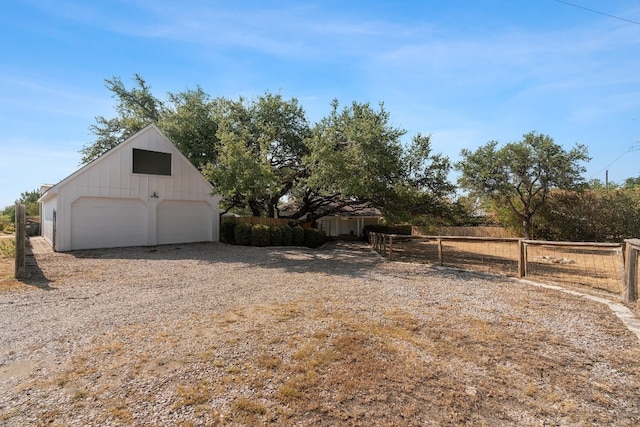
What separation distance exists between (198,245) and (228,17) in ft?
32.3

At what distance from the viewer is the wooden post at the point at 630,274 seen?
19.3 ft

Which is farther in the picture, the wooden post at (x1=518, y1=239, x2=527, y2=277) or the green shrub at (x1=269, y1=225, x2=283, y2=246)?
the green shrub at (x1=269, y1=225, x2=283, y2=246)

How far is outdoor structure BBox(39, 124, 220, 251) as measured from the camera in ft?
40.1

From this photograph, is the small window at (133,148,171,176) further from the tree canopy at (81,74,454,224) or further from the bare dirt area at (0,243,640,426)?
the bare dirt area at (0,243,640,426)

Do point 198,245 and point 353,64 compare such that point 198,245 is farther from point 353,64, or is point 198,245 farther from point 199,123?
point 353,64

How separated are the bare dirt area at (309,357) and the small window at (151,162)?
25.4 ft

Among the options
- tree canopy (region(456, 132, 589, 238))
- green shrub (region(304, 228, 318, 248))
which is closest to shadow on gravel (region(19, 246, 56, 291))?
green shrub (region(304, 228, 318, 248))

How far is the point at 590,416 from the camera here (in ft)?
8.57

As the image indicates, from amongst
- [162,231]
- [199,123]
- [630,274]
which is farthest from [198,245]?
[630,274]

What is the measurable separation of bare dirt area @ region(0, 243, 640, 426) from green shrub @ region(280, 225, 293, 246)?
31.6 ft

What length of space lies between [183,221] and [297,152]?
23.6 ft

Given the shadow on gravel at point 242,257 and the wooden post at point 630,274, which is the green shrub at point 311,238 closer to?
the shadow on gravel at point 242,257

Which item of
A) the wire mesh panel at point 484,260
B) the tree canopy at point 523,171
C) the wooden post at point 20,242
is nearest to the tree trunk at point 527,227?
the tree canopy at point 523,171

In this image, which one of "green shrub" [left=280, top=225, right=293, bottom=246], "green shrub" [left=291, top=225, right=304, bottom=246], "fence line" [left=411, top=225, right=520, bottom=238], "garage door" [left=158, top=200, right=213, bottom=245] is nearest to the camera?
"garage door" [left=158, top=200, right=213, bottom=245]
